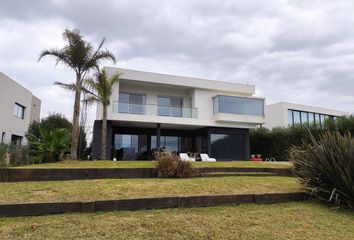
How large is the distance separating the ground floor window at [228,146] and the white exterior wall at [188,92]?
0.97 metres

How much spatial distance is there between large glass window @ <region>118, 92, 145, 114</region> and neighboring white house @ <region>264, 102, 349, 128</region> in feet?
68.0

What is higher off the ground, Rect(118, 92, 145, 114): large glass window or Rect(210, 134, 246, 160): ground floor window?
Rect(118, 92, 145, 114): large glass window

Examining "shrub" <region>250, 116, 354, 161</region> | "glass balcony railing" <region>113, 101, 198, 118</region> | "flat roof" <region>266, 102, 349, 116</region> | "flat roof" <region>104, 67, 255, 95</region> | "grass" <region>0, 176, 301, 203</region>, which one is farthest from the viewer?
"flat roof" <region>266, 102, 349, 116</region>

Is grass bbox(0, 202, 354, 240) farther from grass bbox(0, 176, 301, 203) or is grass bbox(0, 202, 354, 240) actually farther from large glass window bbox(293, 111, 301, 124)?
large glass window bbox(293, 111, 301, 124)

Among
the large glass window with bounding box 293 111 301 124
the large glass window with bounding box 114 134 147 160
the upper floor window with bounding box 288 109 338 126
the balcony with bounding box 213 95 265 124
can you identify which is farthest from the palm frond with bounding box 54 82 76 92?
the large glass window with bounding box 293 111 301 124

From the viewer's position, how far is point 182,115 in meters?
23.4

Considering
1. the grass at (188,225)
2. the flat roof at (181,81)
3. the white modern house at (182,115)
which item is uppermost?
the flat roof at (181,81)

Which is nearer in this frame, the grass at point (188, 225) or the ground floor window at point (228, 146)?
the grass at point (188, 225)

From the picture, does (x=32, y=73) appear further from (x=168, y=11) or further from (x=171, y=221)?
(x=171, y=221)

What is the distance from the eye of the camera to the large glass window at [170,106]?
22797mm

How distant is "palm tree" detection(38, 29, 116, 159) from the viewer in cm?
1552

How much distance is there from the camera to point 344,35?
47.1 feet

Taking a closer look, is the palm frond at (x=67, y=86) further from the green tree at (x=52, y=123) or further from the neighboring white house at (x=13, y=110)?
the green tree at (x=52, y=123)

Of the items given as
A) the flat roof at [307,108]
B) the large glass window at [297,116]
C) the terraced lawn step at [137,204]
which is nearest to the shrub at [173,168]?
the terraced lawn step at [137,204]
